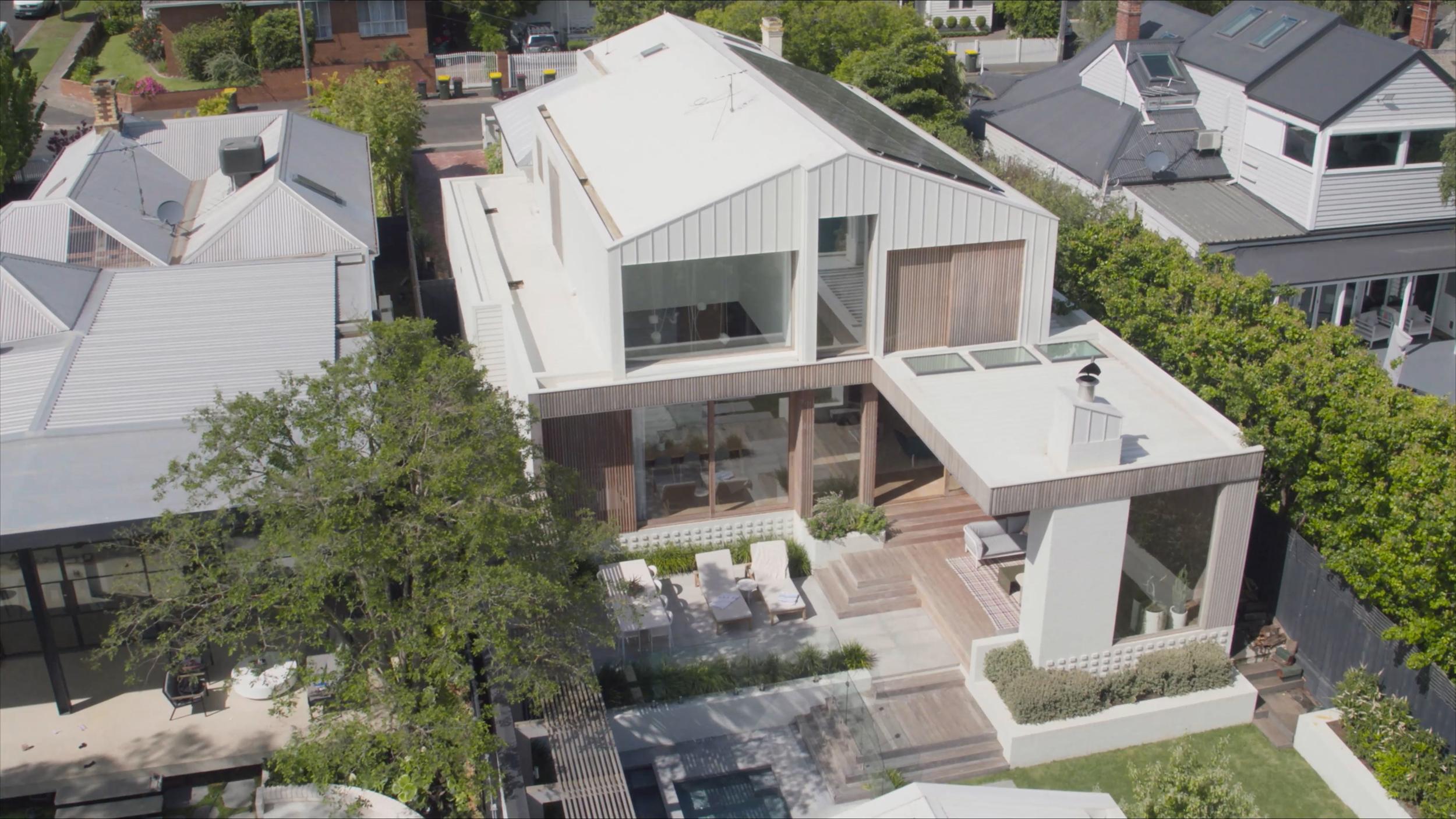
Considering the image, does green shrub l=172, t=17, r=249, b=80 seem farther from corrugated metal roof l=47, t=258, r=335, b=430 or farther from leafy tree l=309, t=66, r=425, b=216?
corrugated metal roof l=47, t=258, r=335, b=430

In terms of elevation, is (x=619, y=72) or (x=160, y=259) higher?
(x=619, y=72)

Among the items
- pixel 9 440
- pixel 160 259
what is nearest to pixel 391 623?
pixel 9 440

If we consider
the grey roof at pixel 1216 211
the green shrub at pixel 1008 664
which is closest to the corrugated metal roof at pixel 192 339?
the green shrub at pixel 1008 664

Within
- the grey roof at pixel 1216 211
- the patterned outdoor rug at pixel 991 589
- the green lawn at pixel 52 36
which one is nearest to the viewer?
the patterned outdoor rug at pixel 991 589

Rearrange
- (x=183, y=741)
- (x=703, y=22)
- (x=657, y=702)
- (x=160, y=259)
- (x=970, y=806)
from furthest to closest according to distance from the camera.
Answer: (x=703, y=22), (x=160, y=259), (x=657, y=702), (x=183, y=741), (x=970, y=806)

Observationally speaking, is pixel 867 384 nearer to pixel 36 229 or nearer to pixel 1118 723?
pixel 1118 723

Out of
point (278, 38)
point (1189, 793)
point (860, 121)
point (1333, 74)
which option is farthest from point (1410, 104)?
point (278, 38)

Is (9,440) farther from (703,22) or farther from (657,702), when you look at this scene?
(703,22)

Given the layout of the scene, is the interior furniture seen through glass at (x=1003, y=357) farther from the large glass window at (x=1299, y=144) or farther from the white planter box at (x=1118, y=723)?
the large glass window at (x=1299, y=144)
